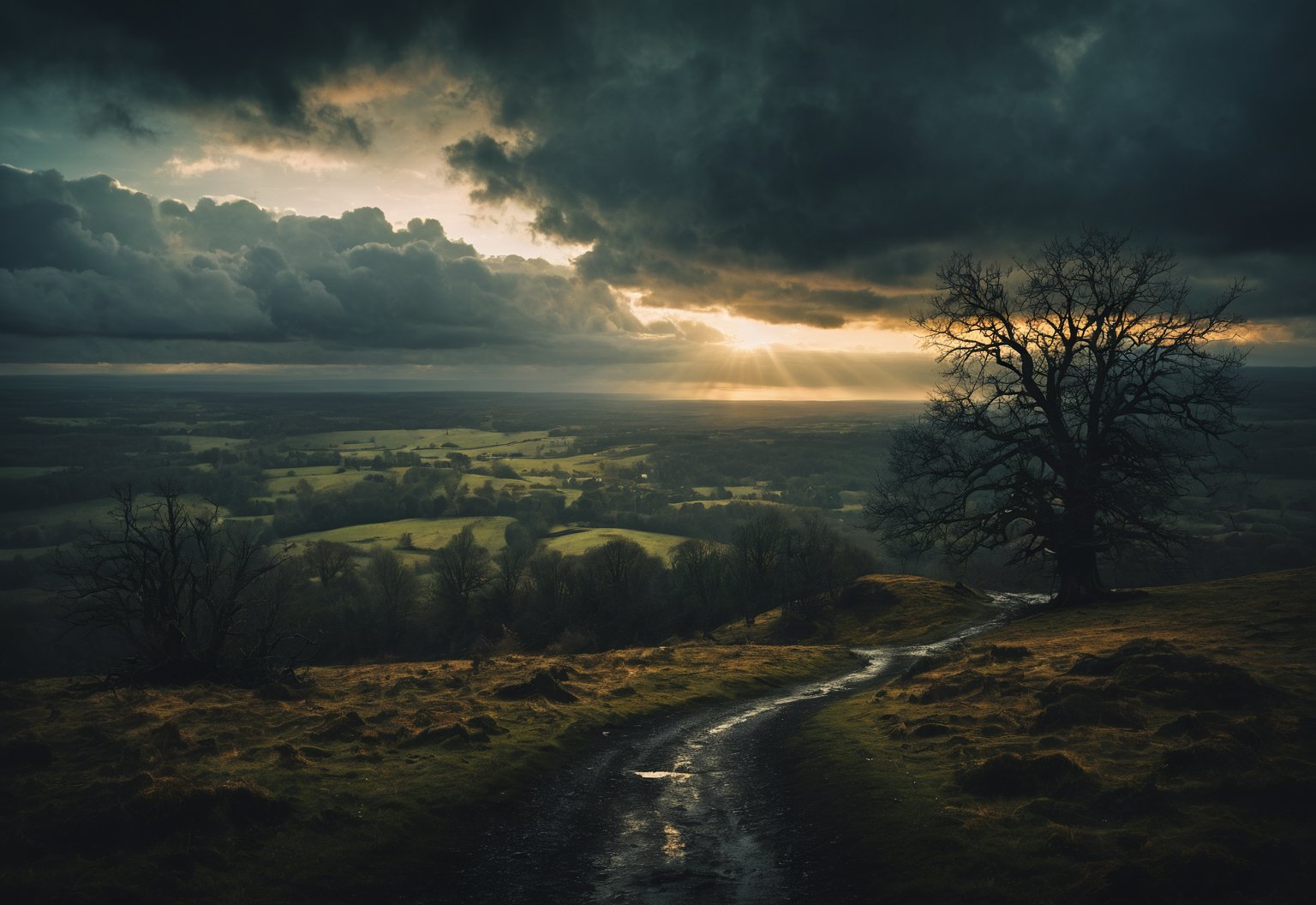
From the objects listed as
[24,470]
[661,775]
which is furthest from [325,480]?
[661,775]

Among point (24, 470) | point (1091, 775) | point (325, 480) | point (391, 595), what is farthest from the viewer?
point (325, 480)

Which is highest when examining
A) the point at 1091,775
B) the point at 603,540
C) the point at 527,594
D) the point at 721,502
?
the point at 1091,775

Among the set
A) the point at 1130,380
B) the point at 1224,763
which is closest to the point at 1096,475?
the point at 1130,380

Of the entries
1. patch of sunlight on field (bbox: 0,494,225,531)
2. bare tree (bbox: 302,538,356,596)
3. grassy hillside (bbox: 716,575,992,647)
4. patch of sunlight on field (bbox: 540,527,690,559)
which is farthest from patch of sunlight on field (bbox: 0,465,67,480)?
grassy hillside (bbox: 716,575,992,647)

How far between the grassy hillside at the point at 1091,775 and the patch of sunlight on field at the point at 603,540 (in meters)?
85.4

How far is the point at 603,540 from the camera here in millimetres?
116375

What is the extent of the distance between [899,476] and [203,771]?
116 ft

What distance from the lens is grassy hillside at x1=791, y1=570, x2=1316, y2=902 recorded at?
10.9m

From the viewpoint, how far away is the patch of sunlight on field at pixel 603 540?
11112cm

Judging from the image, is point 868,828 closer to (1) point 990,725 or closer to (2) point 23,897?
(1) point 990,725

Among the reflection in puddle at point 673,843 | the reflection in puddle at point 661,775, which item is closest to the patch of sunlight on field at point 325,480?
the reflection in puddle at point 661,775

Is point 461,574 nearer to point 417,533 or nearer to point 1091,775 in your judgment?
point 417,533

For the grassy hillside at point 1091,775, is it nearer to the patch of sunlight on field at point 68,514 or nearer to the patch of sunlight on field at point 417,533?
the patch of sunlight on field at point 417,533

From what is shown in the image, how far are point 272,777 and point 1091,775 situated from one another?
19.6 m
